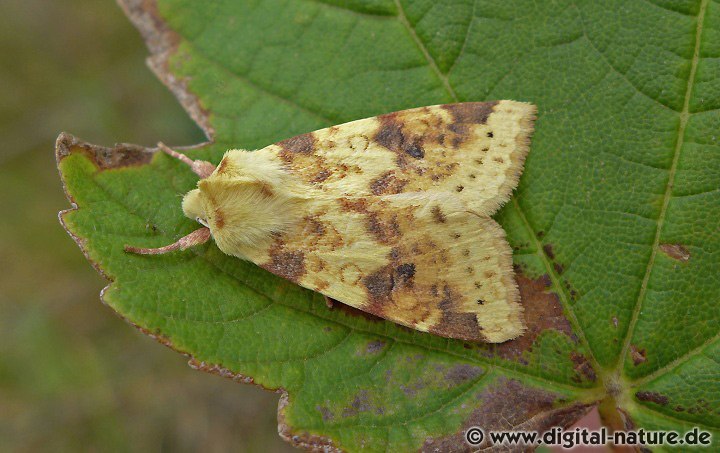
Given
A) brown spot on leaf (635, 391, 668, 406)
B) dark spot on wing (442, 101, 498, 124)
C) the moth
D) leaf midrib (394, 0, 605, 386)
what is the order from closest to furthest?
1. brown spot on leaf (635, 391, 668, 406)
2. leaf midrib (394, 0, 605, 386)
3. the moth
4. dark spot on wing (442, 101, 498, 124)

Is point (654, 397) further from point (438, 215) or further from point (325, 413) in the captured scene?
point (325, 413)

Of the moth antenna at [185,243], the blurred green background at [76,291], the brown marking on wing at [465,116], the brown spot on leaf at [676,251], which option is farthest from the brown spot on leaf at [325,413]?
the blurred green background at [76,291]

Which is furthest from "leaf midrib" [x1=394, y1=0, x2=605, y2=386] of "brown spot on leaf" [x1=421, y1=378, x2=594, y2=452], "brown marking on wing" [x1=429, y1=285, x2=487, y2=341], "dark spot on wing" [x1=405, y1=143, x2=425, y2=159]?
"brown marking on wing" [x1=429, y1=285, x2=487, y2=341]

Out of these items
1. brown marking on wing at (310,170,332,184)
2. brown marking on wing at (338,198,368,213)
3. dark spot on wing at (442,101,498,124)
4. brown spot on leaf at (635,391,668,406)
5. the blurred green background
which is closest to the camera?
brown spot on leaf at (635,391,668,406)

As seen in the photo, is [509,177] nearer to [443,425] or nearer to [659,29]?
[659,29]

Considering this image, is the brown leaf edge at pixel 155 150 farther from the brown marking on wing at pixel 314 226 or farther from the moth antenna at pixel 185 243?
the brown marking on wing at pixel 314 226

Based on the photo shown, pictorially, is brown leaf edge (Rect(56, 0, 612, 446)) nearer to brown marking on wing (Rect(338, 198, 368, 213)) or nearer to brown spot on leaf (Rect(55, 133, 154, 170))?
brown spot on leaf (Rect(55, 133, 154, 170))
